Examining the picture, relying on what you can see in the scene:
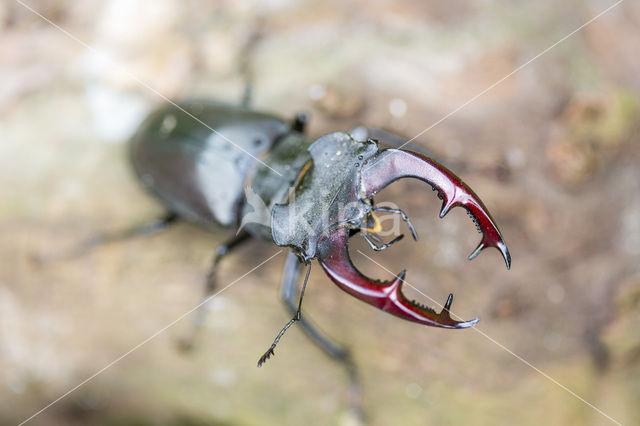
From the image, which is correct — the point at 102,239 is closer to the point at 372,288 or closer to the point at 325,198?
the point at 325,198

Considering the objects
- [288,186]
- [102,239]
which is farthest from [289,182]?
[102,239]

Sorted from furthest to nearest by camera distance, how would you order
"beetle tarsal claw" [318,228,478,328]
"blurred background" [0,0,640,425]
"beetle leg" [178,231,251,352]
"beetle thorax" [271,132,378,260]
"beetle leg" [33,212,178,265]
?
"beetle leg" [33,212,178,265] → "beetle leg" [178,231,251,352] → "blurred background" [0,0,640,425] → "beetle thorax" [271,132,378,260] → "beetle tarsal claw" [318,228,478,328]

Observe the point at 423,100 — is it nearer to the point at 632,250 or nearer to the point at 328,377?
the point at 632,250

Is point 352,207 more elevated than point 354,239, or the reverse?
point 352,207

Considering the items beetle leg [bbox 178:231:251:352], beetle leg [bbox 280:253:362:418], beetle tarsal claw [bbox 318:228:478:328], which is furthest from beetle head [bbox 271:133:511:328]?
beetle leg [bbox 178:231:251:352]

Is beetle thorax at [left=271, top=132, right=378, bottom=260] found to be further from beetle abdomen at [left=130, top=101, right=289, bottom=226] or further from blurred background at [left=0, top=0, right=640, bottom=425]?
beetle abdomen at [left=130, top=101, right=289, bottom=226]

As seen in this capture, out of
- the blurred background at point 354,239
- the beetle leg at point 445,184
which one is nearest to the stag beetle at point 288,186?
the beetle leg at point 445,184
